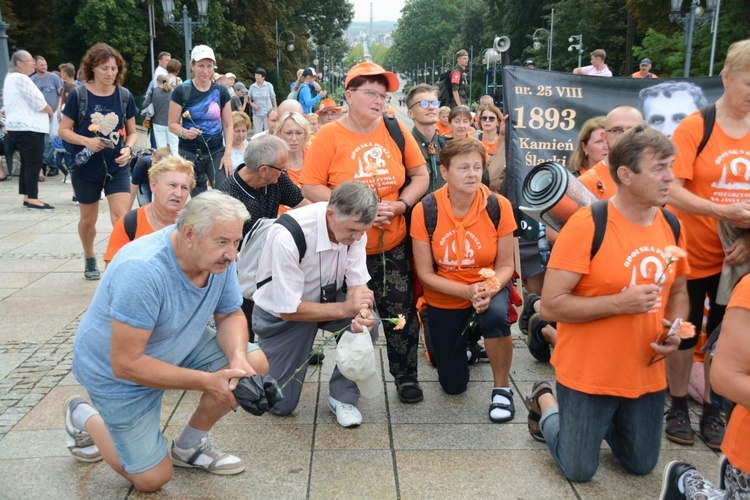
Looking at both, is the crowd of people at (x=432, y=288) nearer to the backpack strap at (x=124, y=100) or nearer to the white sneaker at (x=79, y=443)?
the white sneaker at (x=79, y=443)

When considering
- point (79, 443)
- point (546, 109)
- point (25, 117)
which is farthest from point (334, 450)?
point (25, 117)

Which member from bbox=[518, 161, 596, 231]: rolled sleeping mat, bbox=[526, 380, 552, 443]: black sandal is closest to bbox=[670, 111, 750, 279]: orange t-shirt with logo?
bbox=[518, 161, 596, 231]: rolled sleeping mat

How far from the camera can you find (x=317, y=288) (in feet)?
13.9

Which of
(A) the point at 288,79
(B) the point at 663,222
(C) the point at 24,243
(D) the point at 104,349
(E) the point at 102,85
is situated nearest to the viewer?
(D) the point at 104,349

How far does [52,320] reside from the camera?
6000mm

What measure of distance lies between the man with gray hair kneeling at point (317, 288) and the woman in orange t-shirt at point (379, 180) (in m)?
0.42

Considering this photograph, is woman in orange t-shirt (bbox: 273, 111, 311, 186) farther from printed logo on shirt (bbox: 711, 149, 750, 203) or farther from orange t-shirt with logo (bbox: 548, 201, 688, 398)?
printed logo on shirt (bbox: 711, 149, 750, 203)

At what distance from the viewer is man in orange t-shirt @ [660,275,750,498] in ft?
8.08

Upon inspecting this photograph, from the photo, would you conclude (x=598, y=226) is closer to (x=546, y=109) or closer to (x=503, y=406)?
(x=503, y=406)

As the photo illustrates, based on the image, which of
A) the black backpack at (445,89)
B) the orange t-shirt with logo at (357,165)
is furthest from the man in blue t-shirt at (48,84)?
the orange t-shirt with logo at (357,165)

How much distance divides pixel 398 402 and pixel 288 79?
51.8m

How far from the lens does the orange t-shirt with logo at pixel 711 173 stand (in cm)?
391

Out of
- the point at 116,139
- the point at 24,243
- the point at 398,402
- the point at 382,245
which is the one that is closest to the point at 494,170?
the point at 382,245

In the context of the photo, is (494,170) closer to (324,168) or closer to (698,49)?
(324,168)
